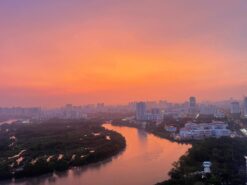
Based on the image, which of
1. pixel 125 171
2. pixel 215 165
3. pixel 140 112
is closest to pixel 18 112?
pixel 140 112

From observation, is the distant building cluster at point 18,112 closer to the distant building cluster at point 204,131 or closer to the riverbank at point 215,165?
the distant building cluster at point 204,131

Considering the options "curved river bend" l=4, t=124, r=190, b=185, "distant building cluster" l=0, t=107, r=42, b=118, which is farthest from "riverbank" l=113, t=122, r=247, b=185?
"distant building cluster" l=0, t=107, r=42, b=118

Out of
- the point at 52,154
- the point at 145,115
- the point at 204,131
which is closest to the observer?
the point at 52,154

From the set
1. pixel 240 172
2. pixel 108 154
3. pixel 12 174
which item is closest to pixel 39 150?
pixel 108 154

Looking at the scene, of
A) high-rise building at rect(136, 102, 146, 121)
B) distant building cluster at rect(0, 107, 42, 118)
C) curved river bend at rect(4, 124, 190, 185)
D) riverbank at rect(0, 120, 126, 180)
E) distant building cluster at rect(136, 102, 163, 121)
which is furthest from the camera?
distant building cluster at rect(0, 107, 42, 118)

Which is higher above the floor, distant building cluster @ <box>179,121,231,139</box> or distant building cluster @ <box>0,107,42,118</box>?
distant building cluster @ <box>0,107,42,118</box>

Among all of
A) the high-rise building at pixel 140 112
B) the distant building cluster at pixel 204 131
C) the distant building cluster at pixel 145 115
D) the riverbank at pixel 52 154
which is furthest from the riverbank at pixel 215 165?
the high-rise building at pixel 140 112

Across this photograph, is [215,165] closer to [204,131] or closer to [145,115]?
[204,131]

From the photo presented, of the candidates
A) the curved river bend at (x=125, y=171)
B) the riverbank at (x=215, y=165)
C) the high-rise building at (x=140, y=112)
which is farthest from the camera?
the high-rise building at (x=140, y=112)

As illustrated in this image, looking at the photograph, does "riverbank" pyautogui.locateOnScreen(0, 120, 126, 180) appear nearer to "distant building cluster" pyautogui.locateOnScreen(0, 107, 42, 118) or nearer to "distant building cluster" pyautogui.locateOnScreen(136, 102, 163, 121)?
"distant building cluster" pyautogui.locateOnScreen(136, 102, 163, 121)

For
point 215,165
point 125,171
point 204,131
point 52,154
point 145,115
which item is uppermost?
point 145,115

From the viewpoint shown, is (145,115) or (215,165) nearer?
(215,165)
